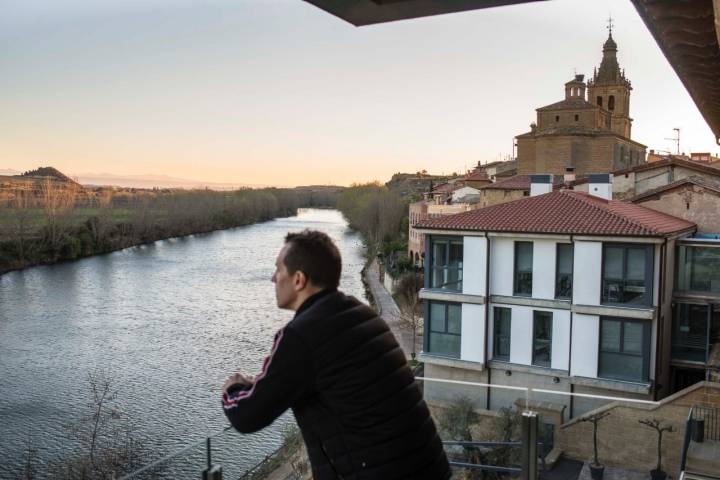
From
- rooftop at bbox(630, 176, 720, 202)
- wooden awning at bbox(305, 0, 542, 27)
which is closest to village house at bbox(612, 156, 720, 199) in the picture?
rooftop at bbox(630, 176, 720, 202)

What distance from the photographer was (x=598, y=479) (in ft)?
28.6

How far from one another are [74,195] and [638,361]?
43.7 meters

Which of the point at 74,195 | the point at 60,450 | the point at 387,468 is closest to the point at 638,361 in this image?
the point at 60,450

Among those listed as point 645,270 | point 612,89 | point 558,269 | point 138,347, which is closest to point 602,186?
point 558,269

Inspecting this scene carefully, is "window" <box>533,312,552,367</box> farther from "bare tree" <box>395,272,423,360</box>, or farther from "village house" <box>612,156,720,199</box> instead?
"bare tree" <box>395,272,423,360</box>

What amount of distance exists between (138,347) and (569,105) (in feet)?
70.6

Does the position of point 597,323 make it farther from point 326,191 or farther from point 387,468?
point 326,191

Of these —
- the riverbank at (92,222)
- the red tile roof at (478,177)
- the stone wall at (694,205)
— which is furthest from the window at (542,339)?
the riverbank at (92,222)

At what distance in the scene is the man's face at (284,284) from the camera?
142cm

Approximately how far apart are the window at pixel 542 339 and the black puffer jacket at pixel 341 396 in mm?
11153

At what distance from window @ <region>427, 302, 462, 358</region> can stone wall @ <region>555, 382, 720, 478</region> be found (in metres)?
3.74

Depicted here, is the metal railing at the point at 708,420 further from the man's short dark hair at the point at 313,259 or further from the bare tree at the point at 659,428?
the man's short dark hair at the point at 313,259

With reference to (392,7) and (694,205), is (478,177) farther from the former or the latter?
(392,7)

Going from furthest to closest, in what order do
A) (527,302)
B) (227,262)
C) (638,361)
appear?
(227,262) → (527,302) → (638,361)
